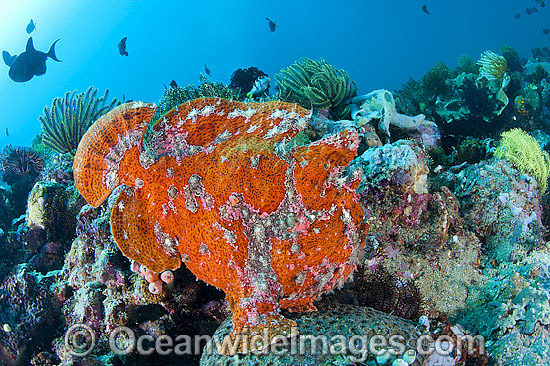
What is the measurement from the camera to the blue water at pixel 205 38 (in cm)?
10506

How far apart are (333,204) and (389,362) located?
1315 millimetres

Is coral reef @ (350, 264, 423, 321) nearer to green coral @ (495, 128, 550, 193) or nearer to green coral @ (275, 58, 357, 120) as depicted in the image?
green coral @ (495, 128, 550, 193)

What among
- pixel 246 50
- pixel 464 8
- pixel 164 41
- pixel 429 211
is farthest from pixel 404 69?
pixel 429 211

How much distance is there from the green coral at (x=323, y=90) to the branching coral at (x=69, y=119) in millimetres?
4220

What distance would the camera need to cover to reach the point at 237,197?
2445 mm

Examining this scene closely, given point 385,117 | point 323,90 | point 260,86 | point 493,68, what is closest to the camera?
point 385,117

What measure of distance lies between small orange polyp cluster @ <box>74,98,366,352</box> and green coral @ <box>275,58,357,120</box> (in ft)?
10.0

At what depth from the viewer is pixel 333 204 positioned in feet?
7.98

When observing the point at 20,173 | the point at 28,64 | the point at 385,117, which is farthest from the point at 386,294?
the point at 28,64

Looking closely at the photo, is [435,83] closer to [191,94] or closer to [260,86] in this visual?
[260,86]

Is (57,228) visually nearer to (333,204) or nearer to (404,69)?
(333,204)

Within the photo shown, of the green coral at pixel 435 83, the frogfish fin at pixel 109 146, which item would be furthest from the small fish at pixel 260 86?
the green coral at pixel 435 83

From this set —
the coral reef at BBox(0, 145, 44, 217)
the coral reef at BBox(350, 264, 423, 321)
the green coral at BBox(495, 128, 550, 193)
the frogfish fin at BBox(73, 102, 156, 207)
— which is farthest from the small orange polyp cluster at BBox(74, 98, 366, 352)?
the coral reef at BBox(0, 145, 44, 217)

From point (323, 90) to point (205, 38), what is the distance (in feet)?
461
